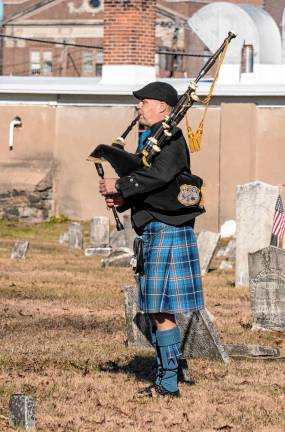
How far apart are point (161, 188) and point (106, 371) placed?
2.07 meters

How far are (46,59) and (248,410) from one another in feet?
249

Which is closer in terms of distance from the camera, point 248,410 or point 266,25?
point 248,410

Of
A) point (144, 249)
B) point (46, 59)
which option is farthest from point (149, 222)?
point (46, 59)

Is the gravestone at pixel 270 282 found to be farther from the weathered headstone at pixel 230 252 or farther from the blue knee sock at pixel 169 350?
the weathered headstone at pixel 230 252

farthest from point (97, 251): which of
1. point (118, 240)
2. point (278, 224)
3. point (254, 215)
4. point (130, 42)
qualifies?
point (130, 42)

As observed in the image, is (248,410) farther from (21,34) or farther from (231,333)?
(21,34)

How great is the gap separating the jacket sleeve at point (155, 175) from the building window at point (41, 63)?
7427cm

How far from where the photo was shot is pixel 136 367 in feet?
37.0

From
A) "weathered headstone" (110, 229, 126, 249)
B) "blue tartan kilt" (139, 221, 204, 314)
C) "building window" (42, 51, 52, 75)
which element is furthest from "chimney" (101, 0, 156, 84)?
"building window" (42, 51, 52, 75)

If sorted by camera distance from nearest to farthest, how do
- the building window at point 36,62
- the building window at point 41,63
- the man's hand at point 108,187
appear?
the man's hand at point 108,187, the building window at point 41,63, the building window at point 36,62

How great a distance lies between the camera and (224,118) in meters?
30.6

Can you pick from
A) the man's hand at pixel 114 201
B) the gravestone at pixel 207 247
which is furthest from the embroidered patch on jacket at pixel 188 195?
the gravestone at pixel 207 247

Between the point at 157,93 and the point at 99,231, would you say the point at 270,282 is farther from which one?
the point at 99,231

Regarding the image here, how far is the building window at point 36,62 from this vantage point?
276ft
